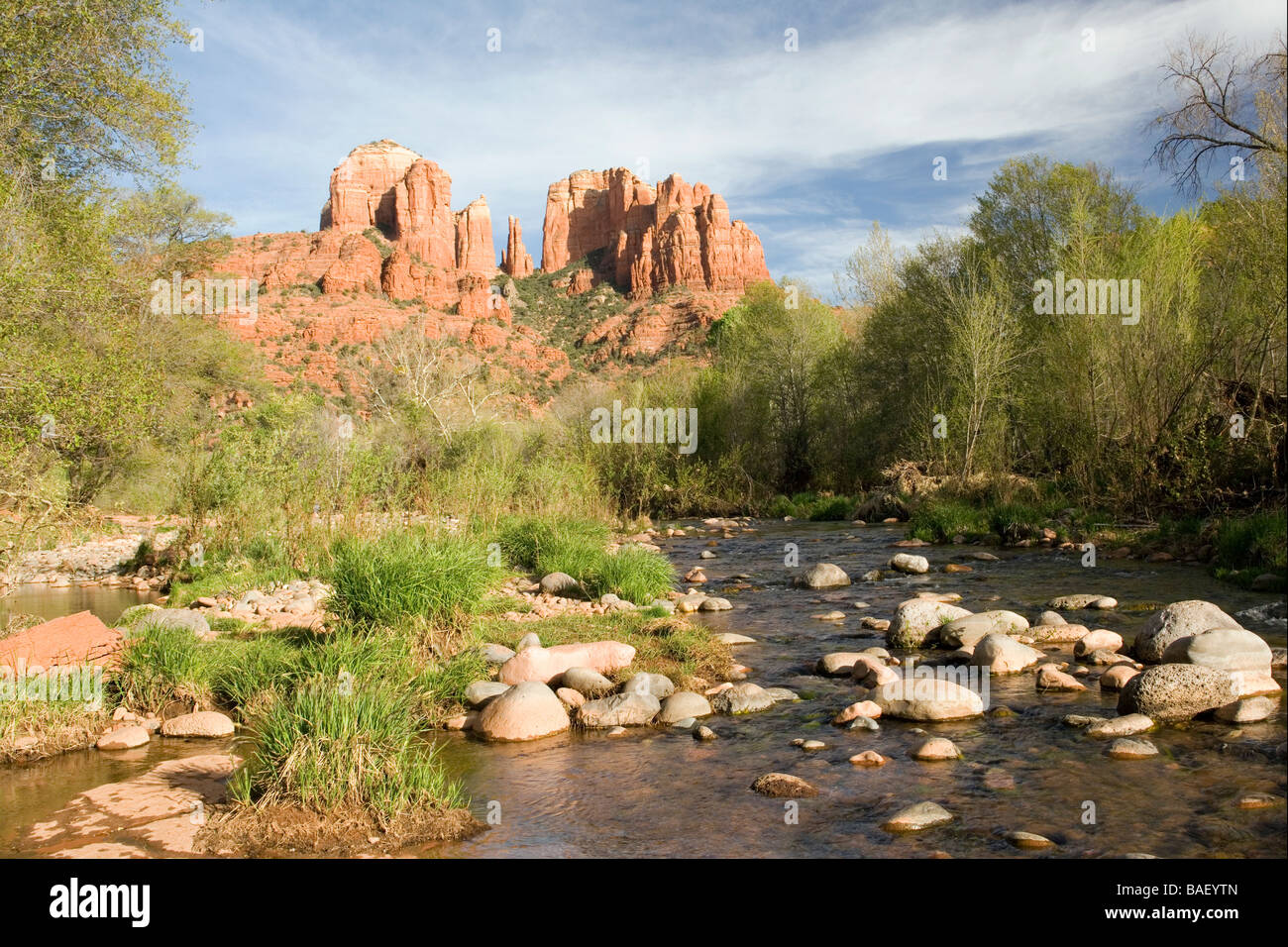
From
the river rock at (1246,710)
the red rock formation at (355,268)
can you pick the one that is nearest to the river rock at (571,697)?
the river rock at (1246,710)

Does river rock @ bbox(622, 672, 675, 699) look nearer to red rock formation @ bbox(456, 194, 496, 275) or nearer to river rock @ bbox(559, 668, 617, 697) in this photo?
river rock @ bbox(559, 668, 617, 697)

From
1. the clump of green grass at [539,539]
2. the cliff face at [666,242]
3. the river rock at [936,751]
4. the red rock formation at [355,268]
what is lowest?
the river rock at [936,751]

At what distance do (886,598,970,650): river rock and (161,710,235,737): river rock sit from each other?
685 cm

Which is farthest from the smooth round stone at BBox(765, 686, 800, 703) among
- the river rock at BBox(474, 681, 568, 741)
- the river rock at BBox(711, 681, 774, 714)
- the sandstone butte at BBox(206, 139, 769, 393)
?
the sandstone butte at BBox(206, 139, 769, 393)

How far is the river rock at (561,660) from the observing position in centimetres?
808

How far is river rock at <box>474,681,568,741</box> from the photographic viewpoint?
6.80 metres

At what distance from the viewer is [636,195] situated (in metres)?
119

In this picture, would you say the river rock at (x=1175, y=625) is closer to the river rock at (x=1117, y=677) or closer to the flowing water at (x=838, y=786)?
the river rock at (x=1117, y=677)

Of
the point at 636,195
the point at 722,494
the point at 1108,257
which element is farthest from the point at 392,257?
the point at 1108,257

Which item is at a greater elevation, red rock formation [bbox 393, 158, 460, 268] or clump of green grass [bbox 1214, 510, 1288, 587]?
red rock formation [bbox 393, 158, 460, 268]

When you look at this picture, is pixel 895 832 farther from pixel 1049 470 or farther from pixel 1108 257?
pixel 1108 257

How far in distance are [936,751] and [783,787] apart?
131 centimetres

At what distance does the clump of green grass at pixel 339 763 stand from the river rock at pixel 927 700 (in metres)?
3.70
